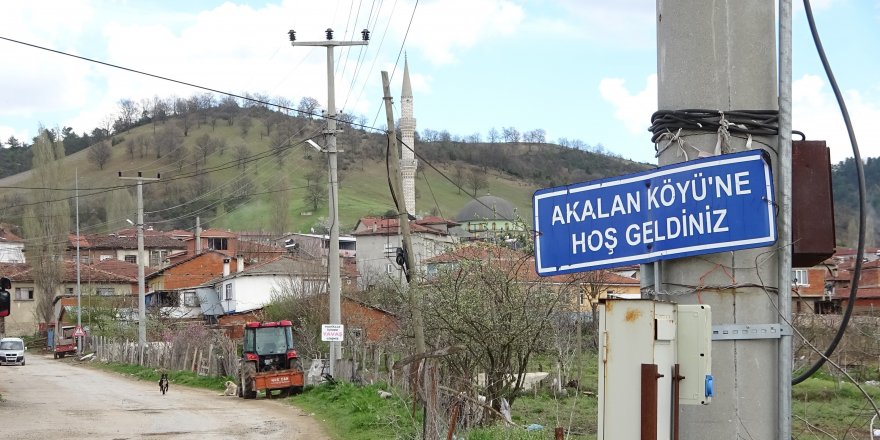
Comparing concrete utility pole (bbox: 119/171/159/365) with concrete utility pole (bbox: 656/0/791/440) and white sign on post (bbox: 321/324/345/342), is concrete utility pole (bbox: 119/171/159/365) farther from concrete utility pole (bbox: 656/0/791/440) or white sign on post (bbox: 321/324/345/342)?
concrete utility pole (bbox: 656/0/791/440)

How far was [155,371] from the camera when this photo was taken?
4234 centimetres

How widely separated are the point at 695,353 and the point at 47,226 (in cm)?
8333

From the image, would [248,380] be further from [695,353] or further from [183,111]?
[183,111]

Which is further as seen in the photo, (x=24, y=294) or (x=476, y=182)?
(x=476, y=182)

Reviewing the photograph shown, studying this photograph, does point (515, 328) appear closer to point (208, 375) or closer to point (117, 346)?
point (208, 375)

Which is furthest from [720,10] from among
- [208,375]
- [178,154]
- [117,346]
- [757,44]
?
[178,154]

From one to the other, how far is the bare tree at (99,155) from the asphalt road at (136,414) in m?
117

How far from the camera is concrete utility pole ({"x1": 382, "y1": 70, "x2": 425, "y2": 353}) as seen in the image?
1507cm

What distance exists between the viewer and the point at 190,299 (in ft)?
220

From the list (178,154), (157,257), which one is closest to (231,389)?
(157,257)

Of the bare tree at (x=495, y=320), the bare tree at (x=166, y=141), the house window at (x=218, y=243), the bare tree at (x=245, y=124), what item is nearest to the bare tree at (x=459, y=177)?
the bare tree at (x=245, y=124)

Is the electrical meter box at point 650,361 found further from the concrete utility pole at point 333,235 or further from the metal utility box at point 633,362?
the concrete utility pole at point 333,235

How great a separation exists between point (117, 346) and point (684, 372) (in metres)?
52.7

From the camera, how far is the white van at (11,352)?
51.8 metres
